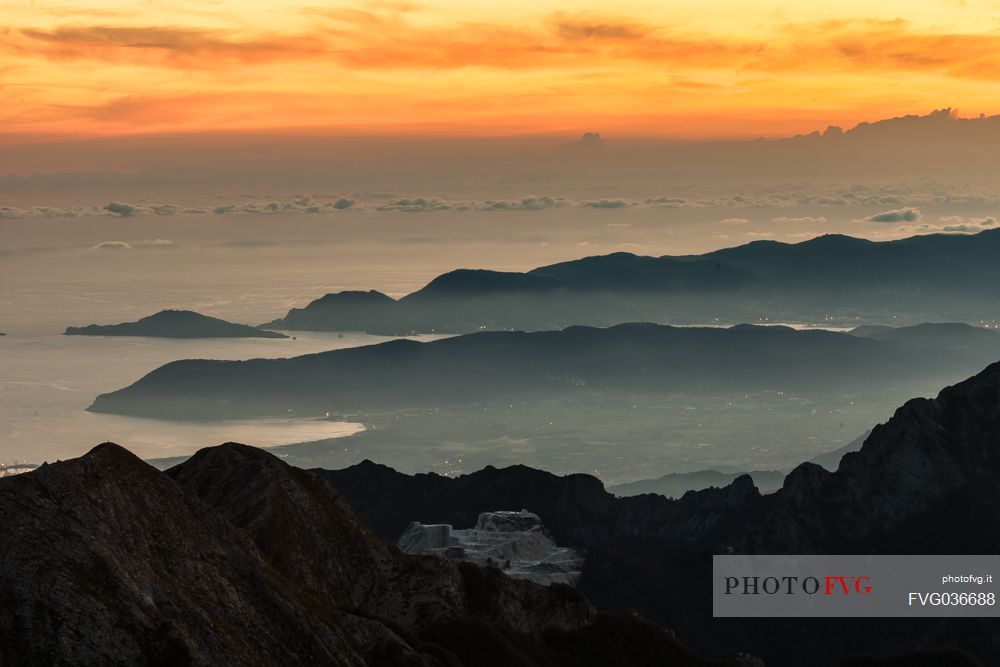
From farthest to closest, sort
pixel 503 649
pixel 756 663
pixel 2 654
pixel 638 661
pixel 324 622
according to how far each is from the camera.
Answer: pixel 756 663
pixel 638 661
pixel 503 649
pixel 324 622
pixel 2 654

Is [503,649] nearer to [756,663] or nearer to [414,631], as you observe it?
[414,631]

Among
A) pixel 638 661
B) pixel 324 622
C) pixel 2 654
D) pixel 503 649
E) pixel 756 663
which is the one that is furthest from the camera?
pixel 756 663

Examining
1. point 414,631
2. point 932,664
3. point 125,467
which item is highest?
point 125,467

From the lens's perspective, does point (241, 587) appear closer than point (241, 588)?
No

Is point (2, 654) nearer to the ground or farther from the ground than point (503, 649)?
farther from the ground

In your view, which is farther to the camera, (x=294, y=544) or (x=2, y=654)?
(x=294, y=544)

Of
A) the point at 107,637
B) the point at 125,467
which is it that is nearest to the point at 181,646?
the point at 107,637
